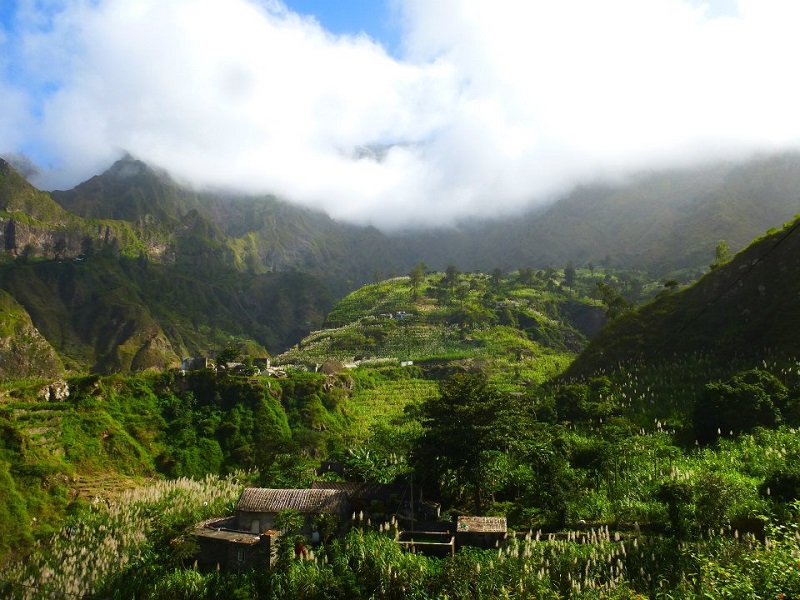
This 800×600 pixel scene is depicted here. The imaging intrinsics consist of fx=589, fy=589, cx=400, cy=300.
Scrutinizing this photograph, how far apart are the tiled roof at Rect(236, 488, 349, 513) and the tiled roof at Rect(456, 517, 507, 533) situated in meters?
8.19

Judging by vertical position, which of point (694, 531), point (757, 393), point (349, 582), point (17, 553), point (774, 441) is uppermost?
point (757, 393)

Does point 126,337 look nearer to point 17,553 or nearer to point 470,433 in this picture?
point 17,553

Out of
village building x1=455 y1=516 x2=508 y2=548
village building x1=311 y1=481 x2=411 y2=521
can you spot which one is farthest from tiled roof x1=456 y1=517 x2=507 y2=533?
village building x1=311 y1=481 x2=411 y2=521

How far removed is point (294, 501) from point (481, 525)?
11.6m

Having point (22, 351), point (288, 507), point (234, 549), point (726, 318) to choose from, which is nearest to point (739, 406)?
point (726, 318)

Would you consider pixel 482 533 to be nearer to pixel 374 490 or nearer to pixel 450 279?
pixel 374 490

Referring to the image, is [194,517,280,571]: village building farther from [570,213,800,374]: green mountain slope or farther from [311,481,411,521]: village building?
[570,213,800,374]: green mountain slope

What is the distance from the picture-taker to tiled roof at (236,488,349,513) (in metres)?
33.4

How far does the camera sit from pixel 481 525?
92.2ft

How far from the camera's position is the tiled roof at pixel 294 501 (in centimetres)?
3344

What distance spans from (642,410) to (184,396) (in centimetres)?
4983

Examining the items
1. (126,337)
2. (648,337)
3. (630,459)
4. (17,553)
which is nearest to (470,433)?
(630,459)

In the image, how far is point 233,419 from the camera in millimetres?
66438

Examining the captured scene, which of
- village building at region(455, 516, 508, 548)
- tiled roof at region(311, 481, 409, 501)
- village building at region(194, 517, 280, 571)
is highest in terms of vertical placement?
tiled roof at region(311, 481, 409, 501)
